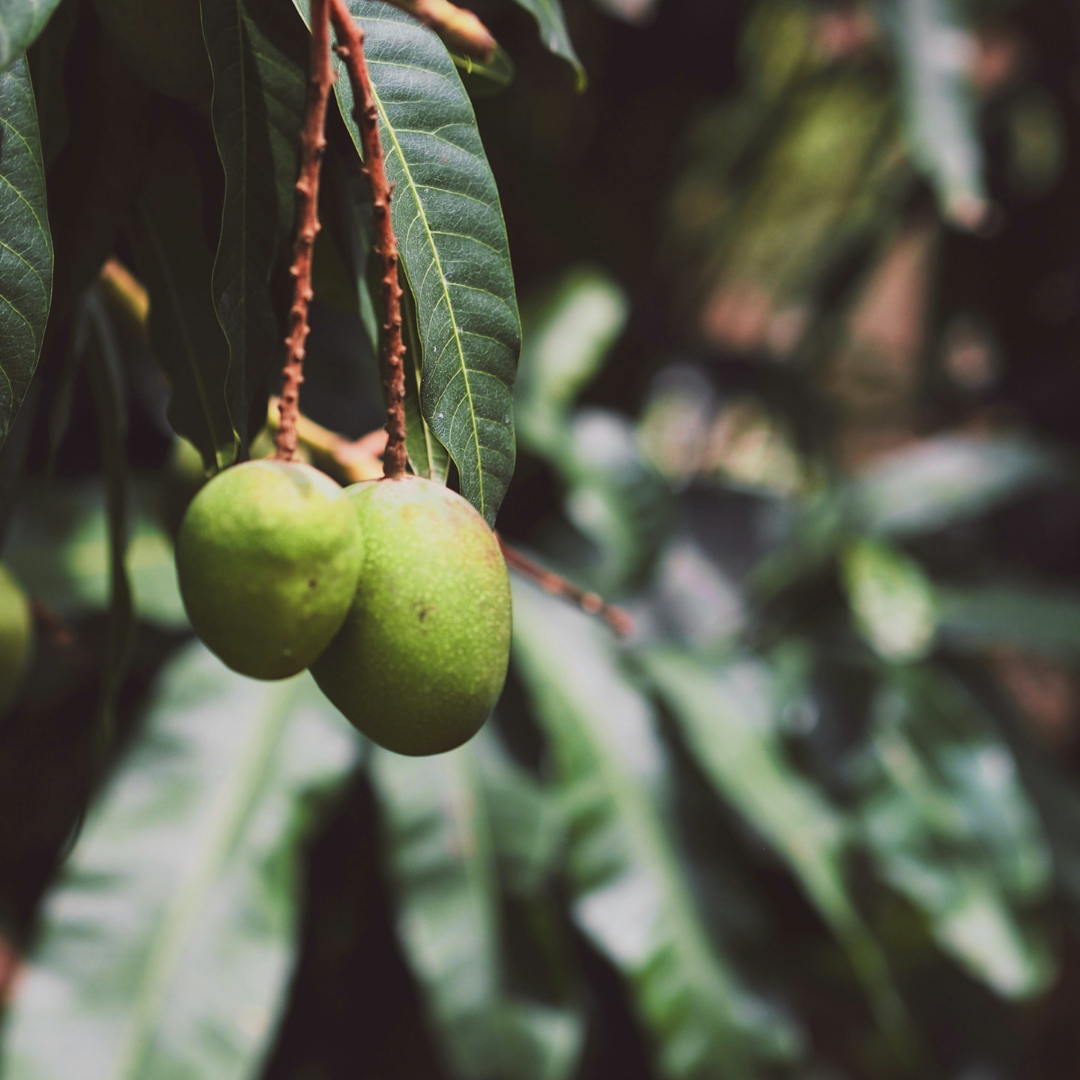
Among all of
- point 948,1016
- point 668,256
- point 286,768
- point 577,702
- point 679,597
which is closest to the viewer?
point 286,768

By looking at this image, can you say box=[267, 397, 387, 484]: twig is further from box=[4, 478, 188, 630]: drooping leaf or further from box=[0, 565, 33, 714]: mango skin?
box=[4, 478, 188, 630]: drooping leaf

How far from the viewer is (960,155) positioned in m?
1.18

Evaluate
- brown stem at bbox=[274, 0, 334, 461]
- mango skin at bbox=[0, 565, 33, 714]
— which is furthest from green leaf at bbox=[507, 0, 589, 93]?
mango skin at bbox=[0, 565, 33, 714]

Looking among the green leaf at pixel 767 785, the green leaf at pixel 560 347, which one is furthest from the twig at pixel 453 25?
the green leaf at pixel 560 347

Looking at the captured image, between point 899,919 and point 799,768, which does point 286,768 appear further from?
point 899,919

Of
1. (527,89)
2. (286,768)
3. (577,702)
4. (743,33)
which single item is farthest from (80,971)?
(743,33)

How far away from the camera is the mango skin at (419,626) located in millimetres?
267

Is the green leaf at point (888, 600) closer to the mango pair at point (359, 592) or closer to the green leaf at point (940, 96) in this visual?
the green leaf at point (940, 96)

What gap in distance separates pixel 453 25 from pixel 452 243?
0.05m

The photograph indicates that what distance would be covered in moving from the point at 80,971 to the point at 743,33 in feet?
5.05

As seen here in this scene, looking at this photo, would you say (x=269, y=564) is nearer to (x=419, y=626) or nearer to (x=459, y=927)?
(x=419, y=626)

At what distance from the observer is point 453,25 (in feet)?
0.90

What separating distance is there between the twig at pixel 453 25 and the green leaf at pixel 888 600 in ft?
3.40

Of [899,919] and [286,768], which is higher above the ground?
[286,768]
